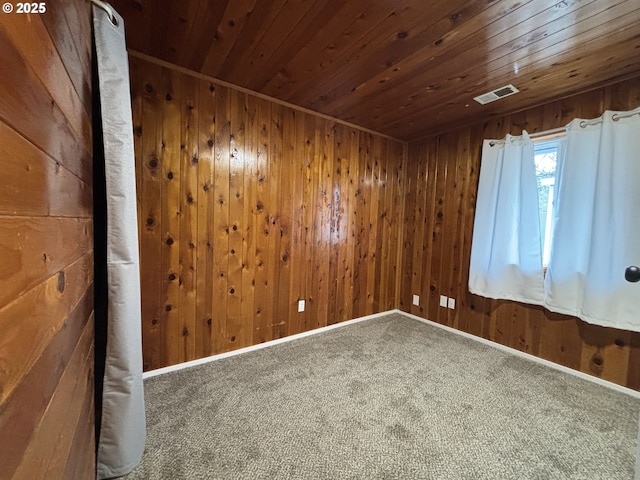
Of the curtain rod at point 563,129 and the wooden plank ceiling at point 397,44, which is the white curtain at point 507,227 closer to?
the curtain rod at point 563,129

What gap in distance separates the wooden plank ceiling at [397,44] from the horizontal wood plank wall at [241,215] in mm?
326

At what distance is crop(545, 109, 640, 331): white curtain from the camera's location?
185cm

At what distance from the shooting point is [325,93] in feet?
7.29

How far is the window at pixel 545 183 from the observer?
2.32 metres

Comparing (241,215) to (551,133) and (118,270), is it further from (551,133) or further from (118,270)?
(551,133)

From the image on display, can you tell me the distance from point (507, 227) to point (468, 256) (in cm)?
49

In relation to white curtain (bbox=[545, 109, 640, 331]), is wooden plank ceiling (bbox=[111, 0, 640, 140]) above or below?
above

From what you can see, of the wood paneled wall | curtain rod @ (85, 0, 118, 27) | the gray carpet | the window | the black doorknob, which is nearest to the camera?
the wood paneled wall

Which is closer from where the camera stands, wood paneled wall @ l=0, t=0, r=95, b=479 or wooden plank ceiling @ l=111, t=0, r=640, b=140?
wood paneled wall @ l=0, t=0, r=95, b=479

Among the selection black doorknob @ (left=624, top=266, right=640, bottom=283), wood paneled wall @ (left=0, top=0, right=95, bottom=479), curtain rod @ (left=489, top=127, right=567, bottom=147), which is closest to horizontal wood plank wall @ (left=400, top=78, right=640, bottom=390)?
curtain rod @ (left=489, top=127, right=567, bottom=147)

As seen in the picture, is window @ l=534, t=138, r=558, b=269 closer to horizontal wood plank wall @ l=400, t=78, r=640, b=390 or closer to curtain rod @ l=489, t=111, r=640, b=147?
curtain rod @ l=489, t=111, r=640, b=147

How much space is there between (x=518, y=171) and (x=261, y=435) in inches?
114

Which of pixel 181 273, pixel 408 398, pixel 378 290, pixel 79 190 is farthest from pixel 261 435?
pixel 378 290

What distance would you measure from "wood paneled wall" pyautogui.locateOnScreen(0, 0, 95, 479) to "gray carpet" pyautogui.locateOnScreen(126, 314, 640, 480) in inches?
24.8
